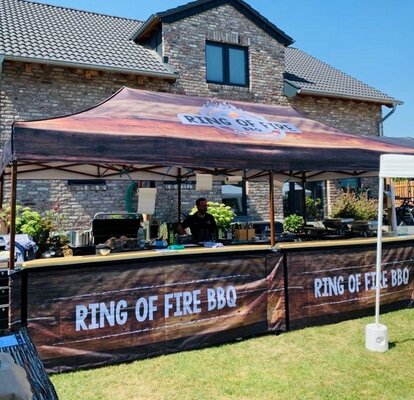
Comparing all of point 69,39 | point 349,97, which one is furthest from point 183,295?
point 349,97

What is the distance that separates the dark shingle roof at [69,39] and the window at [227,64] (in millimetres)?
1743

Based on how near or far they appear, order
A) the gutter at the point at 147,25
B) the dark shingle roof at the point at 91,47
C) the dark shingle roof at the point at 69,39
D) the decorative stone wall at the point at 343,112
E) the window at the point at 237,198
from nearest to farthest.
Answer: the dark shingle roof at the point at 69,39 < the dark shingle roof at the point at 91,47 < the gutter at the point at 147,25 < the window at the point at 237,198 < the decorative stone wall at the point at 343,112

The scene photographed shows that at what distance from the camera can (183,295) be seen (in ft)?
14.9

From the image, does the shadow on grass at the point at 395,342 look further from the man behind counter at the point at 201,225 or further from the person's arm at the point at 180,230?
the person's arm at the point at 180,230

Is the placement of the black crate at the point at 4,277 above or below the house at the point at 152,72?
below

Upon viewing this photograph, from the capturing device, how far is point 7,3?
14000 mm

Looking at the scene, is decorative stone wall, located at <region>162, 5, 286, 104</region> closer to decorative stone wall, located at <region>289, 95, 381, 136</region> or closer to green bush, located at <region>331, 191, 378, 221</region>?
decorative stone wall, located at <region>289, 95, 381, 136</region>

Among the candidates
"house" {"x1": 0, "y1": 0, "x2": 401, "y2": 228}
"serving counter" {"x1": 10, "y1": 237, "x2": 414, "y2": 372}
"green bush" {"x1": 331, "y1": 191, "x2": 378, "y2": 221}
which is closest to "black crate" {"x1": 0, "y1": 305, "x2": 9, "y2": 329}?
"serving counter" {"x1": 10, "y1": 237, "x2": 414, "y2": 372}

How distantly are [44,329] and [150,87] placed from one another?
9.81 meters

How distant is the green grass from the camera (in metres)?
3.48

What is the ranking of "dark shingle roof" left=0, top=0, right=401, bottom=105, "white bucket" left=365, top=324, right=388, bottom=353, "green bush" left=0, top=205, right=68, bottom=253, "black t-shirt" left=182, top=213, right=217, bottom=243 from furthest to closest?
"dark shingle roof" left=0, top=0, right=401, bottom=105
"black t-shirt" left=182, top=213, right=217, bottom=243
"green bush" left=0, top=205, right=68, bottom=253
"white bucket" left=365, top=324, right=388, bottom=353

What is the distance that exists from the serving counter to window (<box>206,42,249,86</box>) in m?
9.41

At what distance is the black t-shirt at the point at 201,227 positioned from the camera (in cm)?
707

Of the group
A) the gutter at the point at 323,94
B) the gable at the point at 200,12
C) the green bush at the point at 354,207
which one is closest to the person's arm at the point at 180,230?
the gable at the point at 200,12
